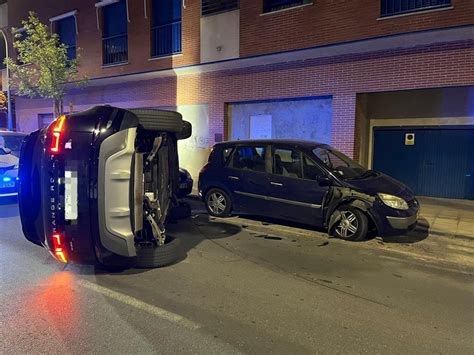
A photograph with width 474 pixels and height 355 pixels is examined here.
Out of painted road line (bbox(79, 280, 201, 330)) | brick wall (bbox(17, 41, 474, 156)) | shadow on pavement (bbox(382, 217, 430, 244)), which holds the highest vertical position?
brick wall (bbox(17, 41, 474, 156))

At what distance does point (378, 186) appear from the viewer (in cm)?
663

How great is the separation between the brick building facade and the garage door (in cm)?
27

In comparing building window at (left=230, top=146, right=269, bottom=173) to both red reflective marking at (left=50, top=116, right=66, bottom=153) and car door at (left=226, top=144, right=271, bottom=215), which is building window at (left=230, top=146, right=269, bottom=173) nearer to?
car door at (left=226, top=144, right=271, bottom=215)

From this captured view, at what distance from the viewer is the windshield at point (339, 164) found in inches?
272

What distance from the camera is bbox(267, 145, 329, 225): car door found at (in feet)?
22.4

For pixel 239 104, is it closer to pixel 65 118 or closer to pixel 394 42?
pixel 394 42

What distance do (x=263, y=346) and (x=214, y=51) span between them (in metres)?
11.6

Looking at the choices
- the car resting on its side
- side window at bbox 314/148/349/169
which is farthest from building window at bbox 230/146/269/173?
side window at bbox 314/148/349/169

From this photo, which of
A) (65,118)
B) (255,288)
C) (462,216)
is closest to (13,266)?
(65,118)

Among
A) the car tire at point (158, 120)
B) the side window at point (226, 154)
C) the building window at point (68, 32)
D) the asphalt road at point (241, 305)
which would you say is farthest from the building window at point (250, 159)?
the building window at point (68, 32)

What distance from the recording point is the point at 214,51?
13242mm

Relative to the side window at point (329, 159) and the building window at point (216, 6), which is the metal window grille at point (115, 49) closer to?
the building window at point (216, 6)

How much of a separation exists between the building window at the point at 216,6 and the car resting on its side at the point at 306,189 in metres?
6.78

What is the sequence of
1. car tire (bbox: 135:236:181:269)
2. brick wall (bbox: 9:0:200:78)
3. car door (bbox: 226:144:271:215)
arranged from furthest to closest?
brick wall (bbox: 9:0:200:78) → car door (bbox: 226:144:271:215) → car tire (bbox: 135:236:181:269)
